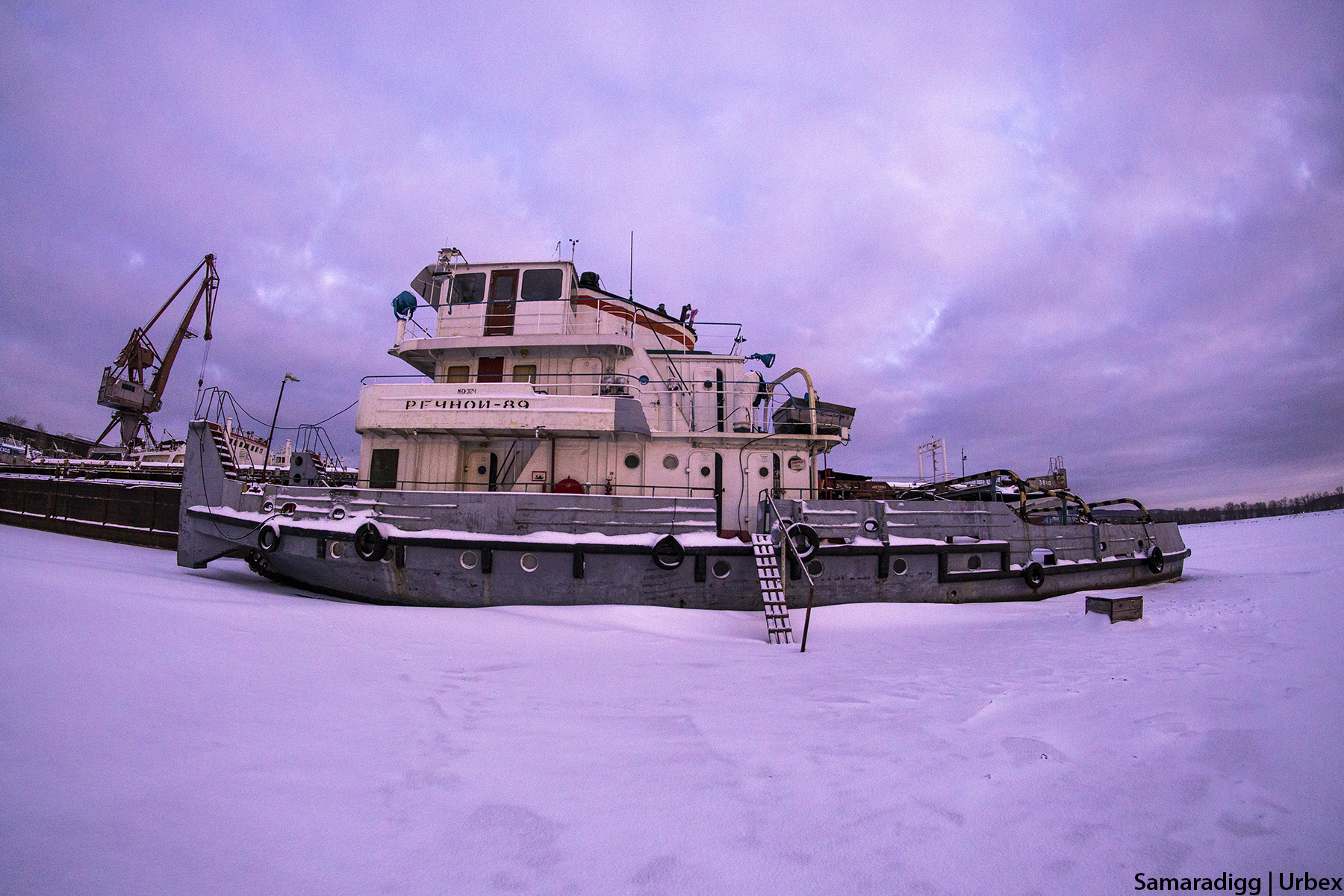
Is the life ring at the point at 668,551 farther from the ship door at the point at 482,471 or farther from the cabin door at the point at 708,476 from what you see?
the ship door at the point at 482,471

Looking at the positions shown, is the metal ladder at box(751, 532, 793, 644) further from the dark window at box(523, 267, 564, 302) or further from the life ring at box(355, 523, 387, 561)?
the dark window at box(523, 267, 564, 302)

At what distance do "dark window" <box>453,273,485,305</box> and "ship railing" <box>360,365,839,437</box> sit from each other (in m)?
1.71

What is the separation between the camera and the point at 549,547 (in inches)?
310

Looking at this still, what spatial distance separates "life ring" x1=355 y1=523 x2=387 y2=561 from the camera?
7.84m

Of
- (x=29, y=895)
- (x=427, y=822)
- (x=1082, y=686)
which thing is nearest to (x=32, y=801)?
(x=29, y=895)

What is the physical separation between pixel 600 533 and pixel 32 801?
6.50m

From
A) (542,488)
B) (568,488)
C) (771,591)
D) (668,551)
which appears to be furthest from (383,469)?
(771,591)

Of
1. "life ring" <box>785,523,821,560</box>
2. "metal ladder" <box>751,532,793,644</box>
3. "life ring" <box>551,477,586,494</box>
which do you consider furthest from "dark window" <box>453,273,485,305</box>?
"life ring" <box>785,523,821,560</box>

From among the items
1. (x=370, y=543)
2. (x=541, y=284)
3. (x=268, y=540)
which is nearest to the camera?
(x=370, y=543)

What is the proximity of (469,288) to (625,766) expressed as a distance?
10.5m

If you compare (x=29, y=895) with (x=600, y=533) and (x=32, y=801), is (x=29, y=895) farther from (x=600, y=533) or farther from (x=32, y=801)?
(x=600, y=533)

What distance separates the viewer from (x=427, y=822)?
1953mm

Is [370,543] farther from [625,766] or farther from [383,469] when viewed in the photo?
[625,766]

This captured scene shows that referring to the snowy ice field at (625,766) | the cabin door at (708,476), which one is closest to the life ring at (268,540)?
the snowy ice field at (625,766)
